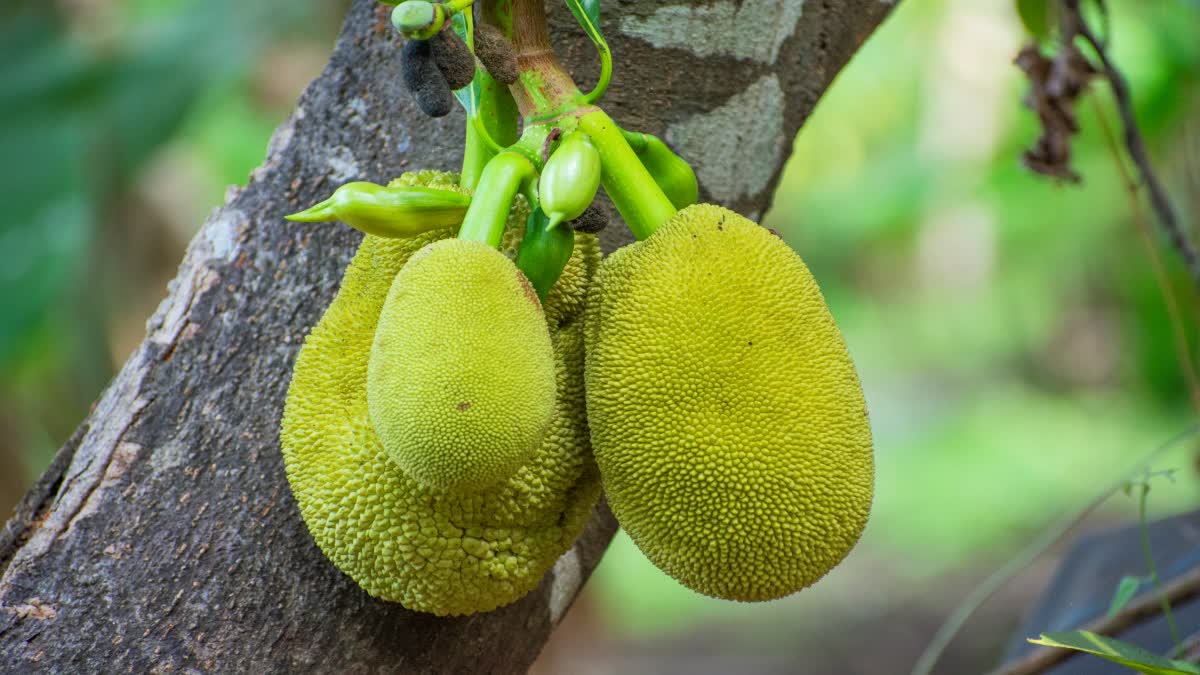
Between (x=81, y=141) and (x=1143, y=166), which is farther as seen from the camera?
(x=81, y=141)

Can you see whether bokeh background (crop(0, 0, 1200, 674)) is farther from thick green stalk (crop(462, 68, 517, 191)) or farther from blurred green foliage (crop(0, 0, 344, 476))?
thick green stalk (crop(462, 68, 517, 191))

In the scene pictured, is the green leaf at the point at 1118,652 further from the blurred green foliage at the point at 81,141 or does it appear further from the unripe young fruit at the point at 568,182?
the blurred green foliage at the point at 81,141

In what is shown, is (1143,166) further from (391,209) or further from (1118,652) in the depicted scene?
(391,209)

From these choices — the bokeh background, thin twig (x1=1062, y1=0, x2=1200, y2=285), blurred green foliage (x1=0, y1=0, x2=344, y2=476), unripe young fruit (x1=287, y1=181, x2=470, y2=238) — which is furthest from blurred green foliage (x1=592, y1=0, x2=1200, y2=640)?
unripe young fruit (x1=287, y1=181, x2=470, y2=238)

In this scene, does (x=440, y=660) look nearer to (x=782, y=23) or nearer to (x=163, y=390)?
(x=163, y=390)

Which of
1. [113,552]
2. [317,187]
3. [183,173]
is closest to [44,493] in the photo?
[113,552]

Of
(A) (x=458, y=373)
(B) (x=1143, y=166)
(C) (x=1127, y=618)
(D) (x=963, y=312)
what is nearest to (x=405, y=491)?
(A) (x=458, y=373)
